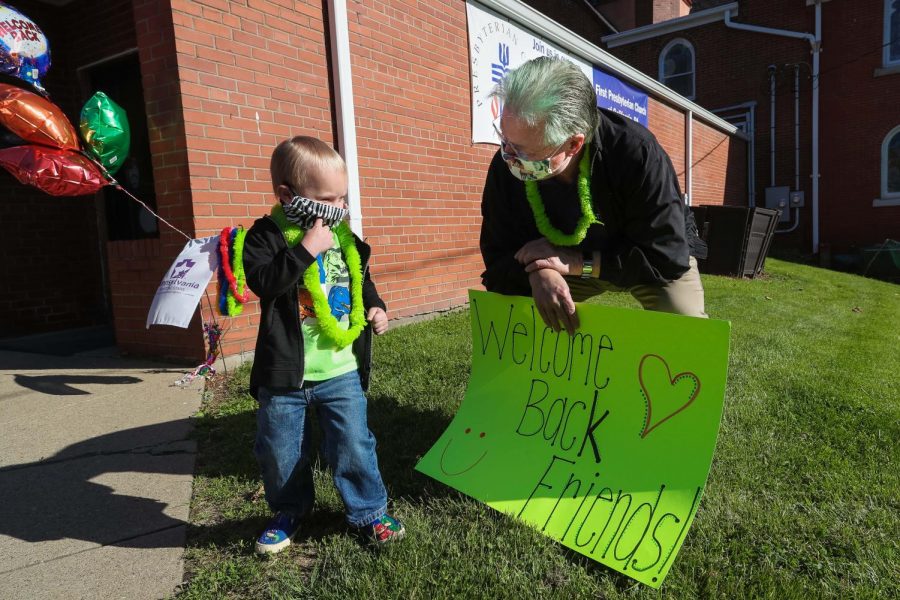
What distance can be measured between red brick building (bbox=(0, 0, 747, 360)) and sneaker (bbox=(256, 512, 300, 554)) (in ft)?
7.93

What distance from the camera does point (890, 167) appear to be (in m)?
15.2

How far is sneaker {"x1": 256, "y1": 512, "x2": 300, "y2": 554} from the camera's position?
1880mm

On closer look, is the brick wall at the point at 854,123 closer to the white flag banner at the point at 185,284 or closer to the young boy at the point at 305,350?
the young boy at the point at 305,350

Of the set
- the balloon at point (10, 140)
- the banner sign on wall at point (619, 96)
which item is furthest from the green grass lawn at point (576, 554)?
the banner sign on wall at point (619, 96)

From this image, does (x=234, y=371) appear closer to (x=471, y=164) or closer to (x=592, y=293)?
(x=592, y=293)

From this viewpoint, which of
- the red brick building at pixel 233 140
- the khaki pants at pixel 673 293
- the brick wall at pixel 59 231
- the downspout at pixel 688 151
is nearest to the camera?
the khaki pants at pixel 673 293

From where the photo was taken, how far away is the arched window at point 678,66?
17652 mm

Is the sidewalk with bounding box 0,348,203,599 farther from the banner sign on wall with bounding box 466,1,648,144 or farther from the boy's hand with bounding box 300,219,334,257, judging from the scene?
the banner sign on wall with bounding box 466,1,648,144

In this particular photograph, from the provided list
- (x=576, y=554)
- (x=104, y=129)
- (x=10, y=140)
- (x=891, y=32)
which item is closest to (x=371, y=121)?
(x=104, y=129)

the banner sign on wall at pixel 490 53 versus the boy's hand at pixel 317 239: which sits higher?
the banner sign on wall at pixel 490 53

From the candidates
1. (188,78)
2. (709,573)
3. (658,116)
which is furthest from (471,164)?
(658,116)

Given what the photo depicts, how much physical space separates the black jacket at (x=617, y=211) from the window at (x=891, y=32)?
57.6 ft

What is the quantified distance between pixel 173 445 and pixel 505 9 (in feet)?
20.1

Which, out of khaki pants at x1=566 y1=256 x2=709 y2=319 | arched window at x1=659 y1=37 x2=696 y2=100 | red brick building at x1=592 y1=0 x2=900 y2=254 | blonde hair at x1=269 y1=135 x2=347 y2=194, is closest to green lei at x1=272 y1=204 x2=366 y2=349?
blonde hair at x1=269 y1=135 x2=347 y2=194
